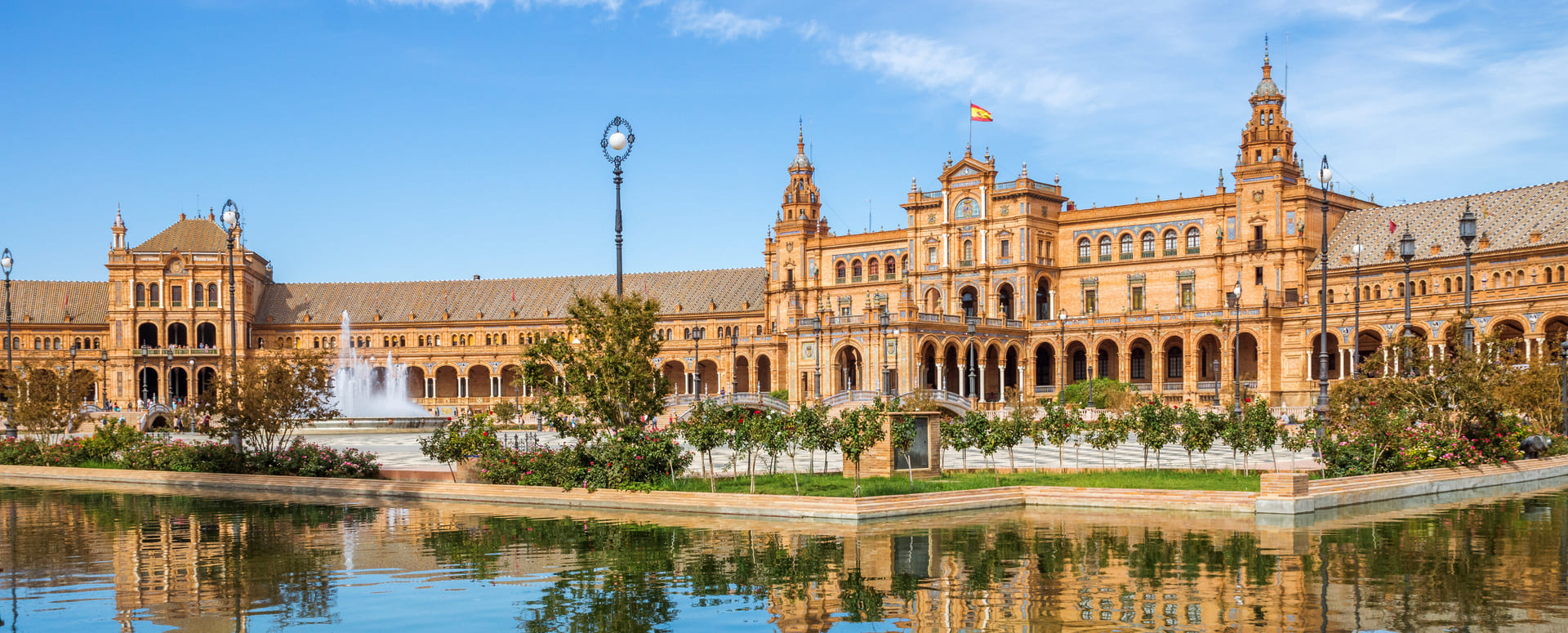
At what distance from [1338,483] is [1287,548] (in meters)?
6.78

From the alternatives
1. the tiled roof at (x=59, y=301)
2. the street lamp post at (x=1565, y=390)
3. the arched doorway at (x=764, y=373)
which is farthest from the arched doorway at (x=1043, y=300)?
the tiled roof at (x=59, y=301)

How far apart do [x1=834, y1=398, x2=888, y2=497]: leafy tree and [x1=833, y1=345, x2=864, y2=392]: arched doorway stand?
48830 mm

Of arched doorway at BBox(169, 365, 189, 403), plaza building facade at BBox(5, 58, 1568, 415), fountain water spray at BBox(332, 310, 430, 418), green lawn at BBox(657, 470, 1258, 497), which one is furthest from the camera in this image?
arched doorway at BBox(169, 365, 189, 403)

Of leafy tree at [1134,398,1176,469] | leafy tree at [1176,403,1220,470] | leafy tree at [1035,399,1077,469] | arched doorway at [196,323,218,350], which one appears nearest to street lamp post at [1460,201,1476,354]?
leafy tree at [1176,403,1220,470]

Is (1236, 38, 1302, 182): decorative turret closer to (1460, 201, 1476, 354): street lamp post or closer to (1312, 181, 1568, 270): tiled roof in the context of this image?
(1312, 181, 1568, 270): tiled roof

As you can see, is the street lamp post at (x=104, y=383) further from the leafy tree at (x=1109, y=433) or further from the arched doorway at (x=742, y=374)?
the leafy tree at (x=1109, y=433)

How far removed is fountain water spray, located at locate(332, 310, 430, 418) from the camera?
252ft

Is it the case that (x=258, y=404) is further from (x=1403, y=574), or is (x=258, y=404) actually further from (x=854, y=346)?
(x=854, y=346)

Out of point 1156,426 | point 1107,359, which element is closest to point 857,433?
point 1156,426

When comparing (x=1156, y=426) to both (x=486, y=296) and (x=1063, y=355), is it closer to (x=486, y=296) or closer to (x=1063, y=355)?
(x=1063, y=355)

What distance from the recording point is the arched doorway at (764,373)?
3826 inches

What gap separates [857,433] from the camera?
26.5 metres

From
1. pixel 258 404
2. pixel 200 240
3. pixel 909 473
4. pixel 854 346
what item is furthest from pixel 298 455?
pixel 200 240

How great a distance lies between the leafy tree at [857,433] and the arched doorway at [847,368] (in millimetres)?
48830
